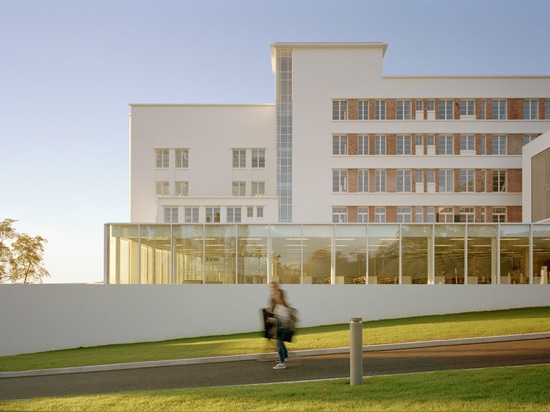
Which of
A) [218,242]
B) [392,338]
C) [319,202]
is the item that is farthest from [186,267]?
[319,202]

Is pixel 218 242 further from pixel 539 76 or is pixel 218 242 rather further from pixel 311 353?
pixel 539 76

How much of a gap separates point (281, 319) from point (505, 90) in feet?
143

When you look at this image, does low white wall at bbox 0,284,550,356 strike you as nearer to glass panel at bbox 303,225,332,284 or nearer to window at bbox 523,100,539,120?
glass panel at bbox 303,225,332,284

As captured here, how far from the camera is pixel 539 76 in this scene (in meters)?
51.4

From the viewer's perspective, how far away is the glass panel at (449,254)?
28.7 metres

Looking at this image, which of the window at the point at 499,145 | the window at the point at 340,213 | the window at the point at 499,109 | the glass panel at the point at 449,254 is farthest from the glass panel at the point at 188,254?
the window at the point at 499,109

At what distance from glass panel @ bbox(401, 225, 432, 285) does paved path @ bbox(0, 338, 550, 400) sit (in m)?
11.6

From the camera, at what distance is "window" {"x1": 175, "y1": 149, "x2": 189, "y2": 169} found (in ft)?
181

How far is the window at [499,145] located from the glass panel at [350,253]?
1069 inches

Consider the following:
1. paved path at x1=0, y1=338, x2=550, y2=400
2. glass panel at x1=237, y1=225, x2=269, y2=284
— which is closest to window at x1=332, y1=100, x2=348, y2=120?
glass panel at x1=237, y1=225, x2=269, y2=284

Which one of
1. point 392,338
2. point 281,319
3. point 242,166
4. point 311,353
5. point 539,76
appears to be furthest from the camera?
point 242,166

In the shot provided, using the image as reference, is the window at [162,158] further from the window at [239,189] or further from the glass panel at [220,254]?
the glass panel at [220,254]

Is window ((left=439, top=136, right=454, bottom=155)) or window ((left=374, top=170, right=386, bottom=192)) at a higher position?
window ((left=439, top=136, right=454, bottom=155))

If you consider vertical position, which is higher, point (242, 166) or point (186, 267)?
point (242, 166)
